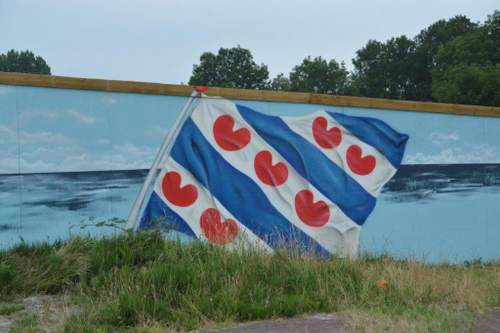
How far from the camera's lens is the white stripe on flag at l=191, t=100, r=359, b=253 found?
8812 mm

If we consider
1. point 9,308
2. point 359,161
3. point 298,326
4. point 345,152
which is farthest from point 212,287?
point 359,161

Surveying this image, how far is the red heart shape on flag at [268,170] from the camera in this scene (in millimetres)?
9164

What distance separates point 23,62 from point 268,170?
81.1 meters

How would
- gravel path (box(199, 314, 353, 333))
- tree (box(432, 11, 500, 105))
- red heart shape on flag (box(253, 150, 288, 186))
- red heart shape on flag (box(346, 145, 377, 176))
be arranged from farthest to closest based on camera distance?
1. tree (box(432, 11, 500, 105))
2. red heart shape on flag (box(346, 145, 377, 176))
3. red heart shape on flag (box(253, 150, 288, 186))
4. gravel path (box(199, 314, 353, 333))

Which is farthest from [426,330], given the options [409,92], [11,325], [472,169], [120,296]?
[409,92]

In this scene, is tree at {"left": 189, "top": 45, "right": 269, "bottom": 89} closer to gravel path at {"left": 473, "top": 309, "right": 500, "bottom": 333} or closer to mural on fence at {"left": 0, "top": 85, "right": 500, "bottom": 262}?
mural on fence at {"left": 0, "top": 85, "right": 500, "bottom": 262}

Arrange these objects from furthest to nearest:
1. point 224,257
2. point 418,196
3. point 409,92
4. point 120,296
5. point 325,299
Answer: point 409,92 → point 418,196 → point 224,257 → point 325,299 → point 120,296

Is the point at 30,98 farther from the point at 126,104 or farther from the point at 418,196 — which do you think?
the point at 418,196

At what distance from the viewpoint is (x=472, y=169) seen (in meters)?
11.5

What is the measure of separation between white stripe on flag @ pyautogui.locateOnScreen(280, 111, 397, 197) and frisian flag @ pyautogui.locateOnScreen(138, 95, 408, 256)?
2cm

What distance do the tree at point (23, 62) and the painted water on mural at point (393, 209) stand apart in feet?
256

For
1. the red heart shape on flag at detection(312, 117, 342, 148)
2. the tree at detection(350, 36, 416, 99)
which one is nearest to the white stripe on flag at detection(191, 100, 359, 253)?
the red heart shape on flag at detection(312, 117, 342, 148)

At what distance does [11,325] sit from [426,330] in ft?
11.8

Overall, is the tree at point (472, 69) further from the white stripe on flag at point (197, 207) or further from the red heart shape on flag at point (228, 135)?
the white stripe on flag at point (197, 207)
